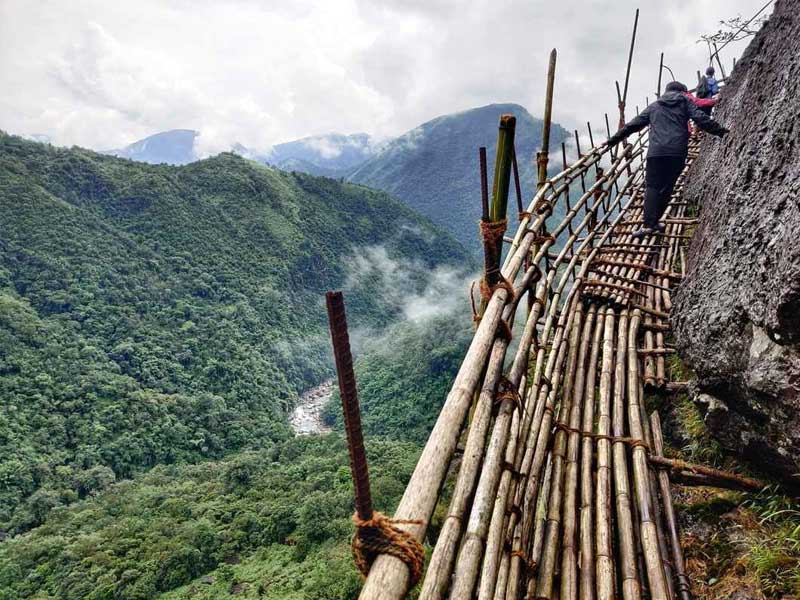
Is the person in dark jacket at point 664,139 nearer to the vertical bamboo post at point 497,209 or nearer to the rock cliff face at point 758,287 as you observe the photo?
the rock cliff face at point 758,287

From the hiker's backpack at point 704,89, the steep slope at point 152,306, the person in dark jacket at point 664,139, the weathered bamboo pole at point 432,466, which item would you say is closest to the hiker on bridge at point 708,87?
the hiker's backpack at point 704,89

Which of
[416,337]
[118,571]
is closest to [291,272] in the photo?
[416,337]

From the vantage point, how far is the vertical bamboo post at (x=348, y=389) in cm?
95

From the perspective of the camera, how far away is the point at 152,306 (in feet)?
146

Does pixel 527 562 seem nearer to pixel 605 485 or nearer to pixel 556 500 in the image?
pixel 556 500

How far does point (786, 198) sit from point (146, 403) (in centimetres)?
3821

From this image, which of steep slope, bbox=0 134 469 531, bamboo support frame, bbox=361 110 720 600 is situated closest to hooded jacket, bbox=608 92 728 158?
bamboo support frame, bbox=361 110 720 600

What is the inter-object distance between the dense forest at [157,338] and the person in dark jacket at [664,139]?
18.1m

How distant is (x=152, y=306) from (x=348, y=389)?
4931cm

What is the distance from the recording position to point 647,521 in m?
1.76

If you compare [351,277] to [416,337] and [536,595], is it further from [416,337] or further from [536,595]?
[536,595]

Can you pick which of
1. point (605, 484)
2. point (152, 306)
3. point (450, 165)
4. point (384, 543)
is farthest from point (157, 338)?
point (450, 165)

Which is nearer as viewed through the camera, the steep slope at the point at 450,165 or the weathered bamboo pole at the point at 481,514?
the weathered bamboo pole at the point at 481,514

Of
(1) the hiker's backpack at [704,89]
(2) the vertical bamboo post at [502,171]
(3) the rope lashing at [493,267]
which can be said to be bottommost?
(3) the rope lashing at [493,267]
